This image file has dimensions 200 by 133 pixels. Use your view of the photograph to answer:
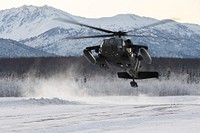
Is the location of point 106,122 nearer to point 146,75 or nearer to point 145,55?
point 145,55

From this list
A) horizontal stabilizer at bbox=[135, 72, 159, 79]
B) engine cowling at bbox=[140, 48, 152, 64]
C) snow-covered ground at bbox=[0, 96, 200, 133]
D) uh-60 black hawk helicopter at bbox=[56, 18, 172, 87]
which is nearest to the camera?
snow-covered ground at bbox=[0, 96, 200, 133]

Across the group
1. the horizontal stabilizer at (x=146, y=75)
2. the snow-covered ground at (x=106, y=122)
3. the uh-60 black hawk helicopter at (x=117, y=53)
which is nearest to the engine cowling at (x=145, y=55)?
the uh-60 black hawk helicopter at (x=117, y=53)

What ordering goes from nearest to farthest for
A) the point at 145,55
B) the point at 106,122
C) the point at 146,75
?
the point at 106,122
the point at 145,55
the point at 146,75

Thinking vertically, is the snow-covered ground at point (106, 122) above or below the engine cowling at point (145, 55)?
below

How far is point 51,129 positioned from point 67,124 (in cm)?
139

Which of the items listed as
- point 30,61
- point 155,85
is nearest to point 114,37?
point 155,85

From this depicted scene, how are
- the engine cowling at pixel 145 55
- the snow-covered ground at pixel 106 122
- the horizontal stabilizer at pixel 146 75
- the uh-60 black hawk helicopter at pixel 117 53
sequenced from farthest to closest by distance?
the horizontal stabilizer at pixel 146 75 → the engine cowling at pixel 145 55 → the uh-60 black hawk helicopter at pixel 117 53 → the snow-covered ground at pixel 106 122

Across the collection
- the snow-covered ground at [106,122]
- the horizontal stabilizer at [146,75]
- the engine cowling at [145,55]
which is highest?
the engine cowling at [145,55]

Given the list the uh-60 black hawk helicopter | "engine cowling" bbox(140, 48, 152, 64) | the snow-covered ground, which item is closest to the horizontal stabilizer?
the uh-60 black hawk helicopter

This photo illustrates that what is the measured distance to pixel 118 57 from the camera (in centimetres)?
2242

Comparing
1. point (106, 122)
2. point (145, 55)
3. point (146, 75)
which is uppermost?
point (145, 55)

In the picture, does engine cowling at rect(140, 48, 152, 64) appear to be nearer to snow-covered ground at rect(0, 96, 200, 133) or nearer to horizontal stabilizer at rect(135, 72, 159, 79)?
horizontal stabilizer at rect(135, 72, 159, 79)

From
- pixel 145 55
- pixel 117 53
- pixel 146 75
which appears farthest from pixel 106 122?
pixel 146 75

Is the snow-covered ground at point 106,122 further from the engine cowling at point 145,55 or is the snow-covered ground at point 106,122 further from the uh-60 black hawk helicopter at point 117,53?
the engine cowling at point 145,55
